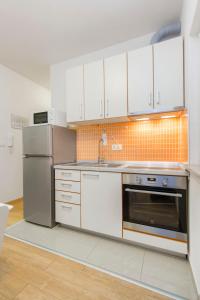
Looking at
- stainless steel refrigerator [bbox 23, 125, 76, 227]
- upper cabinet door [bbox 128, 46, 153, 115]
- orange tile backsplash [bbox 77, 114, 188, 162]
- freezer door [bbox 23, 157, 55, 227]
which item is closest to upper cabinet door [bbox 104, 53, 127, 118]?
upper cabinet door [bbox 128, 46, 153, 115]

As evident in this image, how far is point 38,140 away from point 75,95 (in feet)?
2.88

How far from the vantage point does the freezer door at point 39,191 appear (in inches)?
84.4

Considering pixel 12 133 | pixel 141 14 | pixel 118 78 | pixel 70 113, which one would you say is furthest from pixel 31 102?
pixel 141 14

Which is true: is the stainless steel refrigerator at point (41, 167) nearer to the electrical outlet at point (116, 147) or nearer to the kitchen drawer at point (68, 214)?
the kitchen drawer at point (68, 214)

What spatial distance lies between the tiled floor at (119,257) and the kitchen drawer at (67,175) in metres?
A: 0.73

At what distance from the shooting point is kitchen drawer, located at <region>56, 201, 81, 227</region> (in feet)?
6.64

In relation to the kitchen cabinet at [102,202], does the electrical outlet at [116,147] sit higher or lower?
higher

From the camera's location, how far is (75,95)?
7.59ft

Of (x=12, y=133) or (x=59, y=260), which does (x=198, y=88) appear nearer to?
(x=59, y=260)

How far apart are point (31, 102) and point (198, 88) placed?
359cm

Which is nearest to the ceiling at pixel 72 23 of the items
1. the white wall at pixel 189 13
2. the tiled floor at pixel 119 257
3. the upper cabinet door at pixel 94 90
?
the white wall at pixel 189 13

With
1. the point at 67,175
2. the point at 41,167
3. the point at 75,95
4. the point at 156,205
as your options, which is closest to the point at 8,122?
the point at 41,167

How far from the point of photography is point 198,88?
143 centimetres

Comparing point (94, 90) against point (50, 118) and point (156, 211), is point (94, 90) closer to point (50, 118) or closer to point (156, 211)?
point (50, 118)
